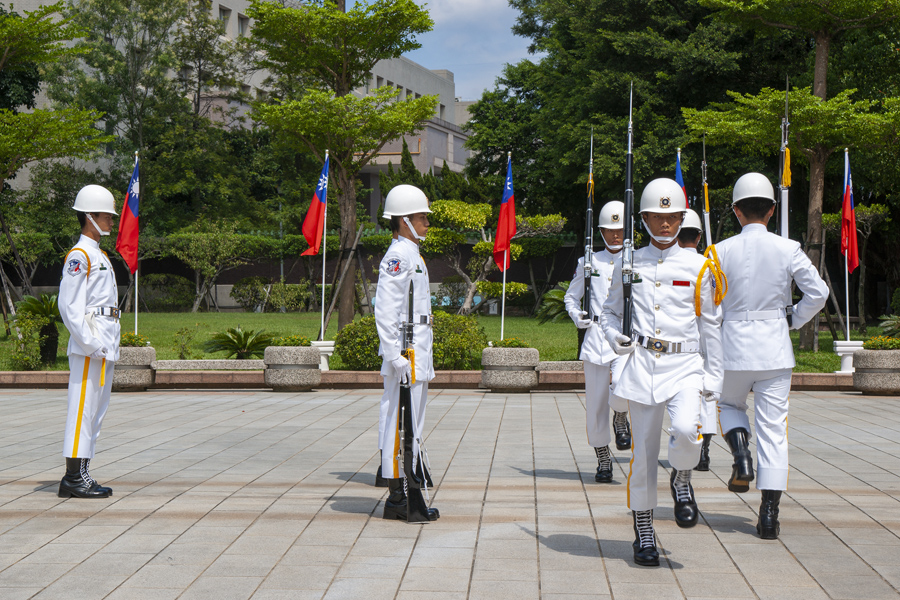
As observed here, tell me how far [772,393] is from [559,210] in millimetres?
31004

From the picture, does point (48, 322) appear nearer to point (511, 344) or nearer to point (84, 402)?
point (511, 344)

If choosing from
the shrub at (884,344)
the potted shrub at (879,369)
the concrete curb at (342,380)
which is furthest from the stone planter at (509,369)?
the shrub at (884,344)

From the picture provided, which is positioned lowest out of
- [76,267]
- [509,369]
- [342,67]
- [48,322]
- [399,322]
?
[509,369]

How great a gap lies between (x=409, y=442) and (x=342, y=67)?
59.0ft

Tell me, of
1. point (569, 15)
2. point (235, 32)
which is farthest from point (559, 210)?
point (235, 32)

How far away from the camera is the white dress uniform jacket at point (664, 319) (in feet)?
15.3

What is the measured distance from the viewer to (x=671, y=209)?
471 centimetres

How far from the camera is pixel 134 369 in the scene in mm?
13719

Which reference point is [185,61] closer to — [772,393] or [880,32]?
[880,32]

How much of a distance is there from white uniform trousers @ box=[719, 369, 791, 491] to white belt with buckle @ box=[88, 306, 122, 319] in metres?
4.26

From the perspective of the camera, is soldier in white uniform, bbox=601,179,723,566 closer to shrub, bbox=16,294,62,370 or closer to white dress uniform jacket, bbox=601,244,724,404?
white dress uniform jacket, bbox=601,244,724,404

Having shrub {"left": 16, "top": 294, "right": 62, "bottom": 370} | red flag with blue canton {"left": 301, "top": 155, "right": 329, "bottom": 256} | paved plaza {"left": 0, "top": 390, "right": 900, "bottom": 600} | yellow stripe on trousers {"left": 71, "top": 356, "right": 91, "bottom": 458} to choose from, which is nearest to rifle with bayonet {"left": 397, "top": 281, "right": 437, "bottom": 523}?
paved plaza {"left": 0, "top": 390, "right": 900, "bottom": 600}

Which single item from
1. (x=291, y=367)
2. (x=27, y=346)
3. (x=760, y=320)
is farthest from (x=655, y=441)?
(x=27, y=346)

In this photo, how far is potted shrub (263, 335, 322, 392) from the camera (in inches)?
535
